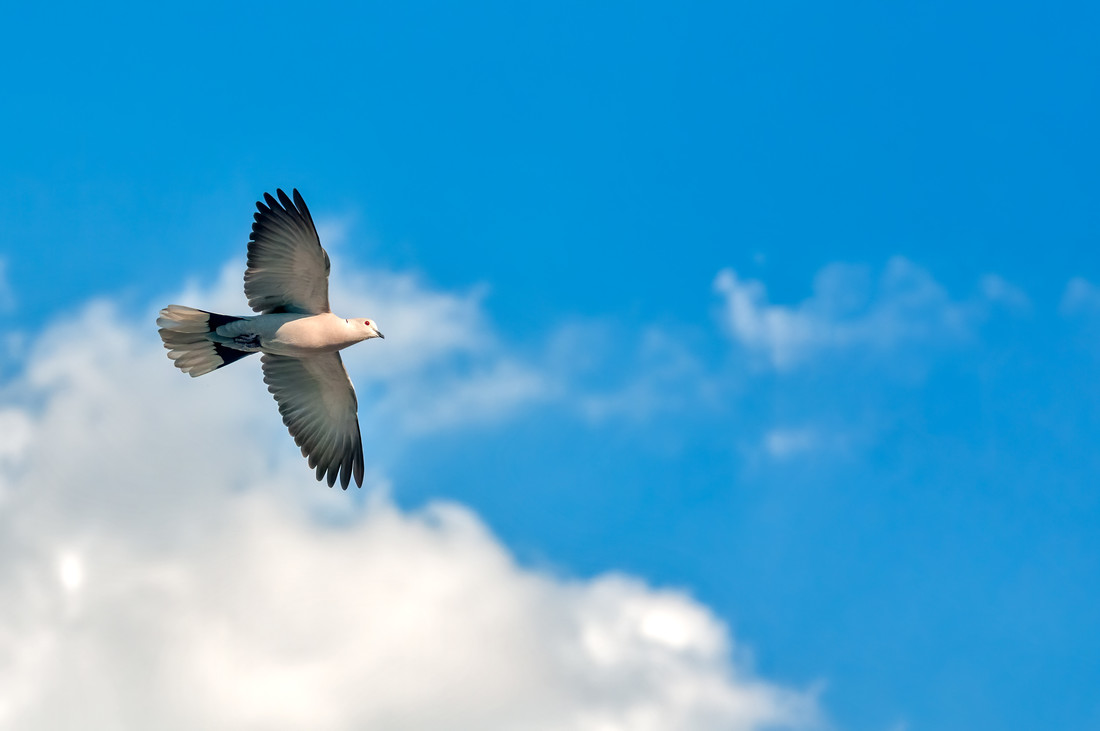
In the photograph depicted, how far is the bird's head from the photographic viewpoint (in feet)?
82.1

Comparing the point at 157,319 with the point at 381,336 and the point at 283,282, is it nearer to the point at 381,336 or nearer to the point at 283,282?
the point at 283,282

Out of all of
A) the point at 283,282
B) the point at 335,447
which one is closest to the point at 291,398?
the point at 335,447

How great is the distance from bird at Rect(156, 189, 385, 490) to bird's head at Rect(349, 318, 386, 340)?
0.06 ft

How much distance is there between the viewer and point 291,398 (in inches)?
1053

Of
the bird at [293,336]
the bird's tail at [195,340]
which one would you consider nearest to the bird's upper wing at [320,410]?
the bird at [293,336]

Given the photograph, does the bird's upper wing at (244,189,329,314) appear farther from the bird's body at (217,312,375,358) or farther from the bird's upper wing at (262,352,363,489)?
the bird's upper wing at (262,352,363,489)

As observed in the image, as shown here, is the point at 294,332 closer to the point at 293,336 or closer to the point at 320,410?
the point at 293,336

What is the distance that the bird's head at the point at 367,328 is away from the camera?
82.1 ft

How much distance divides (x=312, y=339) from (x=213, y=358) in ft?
7.31

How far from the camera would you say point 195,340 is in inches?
988

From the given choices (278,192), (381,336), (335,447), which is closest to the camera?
(278,192)

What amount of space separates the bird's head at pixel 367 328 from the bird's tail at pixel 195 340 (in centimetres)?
229

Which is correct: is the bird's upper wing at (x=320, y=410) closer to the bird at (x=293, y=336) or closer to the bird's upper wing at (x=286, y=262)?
the bird at (x=293, y=336)

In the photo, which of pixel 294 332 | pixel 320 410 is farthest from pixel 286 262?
pixel 320 410
